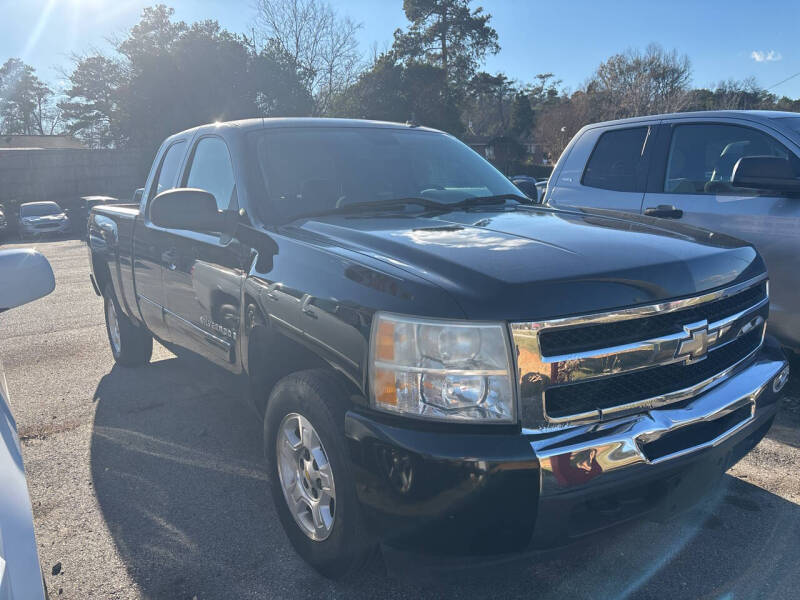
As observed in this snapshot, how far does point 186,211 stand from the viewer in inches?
125

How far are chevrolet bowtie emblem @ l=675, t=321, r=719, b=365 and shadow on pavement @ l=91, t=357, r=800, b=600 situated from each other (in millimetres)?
628

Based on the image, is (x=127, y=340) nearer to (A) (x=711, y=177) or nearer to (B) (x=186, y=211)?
(B) (x=186, y=211)

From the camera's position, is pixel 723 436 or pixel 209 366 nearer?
pixel 723 436

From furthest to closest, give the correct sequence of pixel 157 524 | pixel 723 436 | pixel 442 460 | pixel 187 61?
pixel 187 61 < pixel 157 524 < pixel 723 436 < pixel 442 460

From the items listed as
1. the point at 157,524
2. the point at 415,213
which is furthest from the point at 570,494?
the point at 157,524

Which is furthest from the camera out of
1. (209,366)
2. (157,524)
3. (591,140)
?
(591,140)

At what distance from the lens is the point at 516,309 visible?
6.55 feet

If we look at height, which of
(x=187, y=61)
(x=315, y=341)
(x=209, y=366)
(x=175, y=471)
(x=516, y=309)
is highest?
(x=187, y=61)

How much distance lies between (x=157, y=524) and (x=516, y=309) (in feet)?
7.02

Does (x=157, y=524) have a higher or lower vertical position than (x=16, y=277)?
lower

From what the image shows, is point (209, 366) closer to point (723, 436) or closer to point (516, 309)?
point (516, 309)

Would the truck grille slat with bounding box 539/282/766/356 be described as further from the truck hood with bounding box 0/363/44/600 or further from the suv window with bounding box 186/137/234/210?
the suv window with bounding box 186/137/234/210

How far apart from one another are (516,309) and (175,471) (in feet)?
8.21

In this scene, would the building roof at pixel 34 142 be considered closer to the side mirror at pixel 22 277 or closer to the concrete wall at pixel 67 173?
the concrete wall at pixel 67 173
